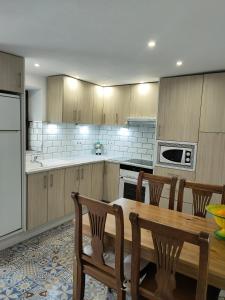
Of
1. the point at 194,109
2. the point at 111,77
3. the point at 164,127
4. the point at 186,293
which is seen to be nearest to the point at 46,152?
the point at 111,77

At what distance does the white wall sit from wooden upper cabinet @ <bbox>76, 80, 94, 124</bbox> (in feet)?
1.79

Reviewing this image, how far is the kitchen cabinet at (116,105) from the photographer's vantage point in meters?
3.96

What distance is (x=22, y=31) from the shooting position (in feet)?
6.20

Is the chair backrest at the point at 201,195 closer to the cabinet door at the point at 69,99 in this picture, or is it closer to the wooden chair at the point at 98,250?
the wooden chair at the point at 98,250

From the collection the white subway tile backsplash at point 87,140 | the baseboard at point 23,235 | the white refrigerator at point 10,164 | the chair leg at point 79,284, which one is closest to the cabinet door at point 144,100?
the white subway tile backsplash at point 87,140

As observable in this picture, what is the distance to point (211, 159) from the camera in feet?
9.78

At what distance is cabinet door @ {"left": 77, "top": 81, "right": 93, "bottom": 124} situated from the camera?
12.3 ft

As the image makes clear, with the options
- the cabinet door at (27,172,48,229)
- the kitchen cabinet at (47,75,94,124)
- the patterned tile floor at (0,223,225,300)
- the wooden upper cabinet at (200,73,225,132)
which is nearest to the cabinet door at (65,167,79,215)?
the cabinet door at (27,172,48,229)

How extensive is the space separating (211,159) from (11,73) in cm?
273

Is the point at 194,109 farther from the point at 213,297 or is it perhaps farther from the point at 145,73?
the point at 213,297

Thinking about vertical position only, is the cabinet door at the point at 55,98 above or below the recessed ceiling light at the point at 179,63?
below

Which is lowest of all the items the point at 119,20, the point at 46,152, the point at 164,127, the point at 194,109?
the point at 46,152

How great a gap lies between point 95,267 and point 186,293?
62cm

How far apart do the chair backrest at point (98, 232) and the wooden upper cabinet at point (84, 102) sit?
2.45 meters
